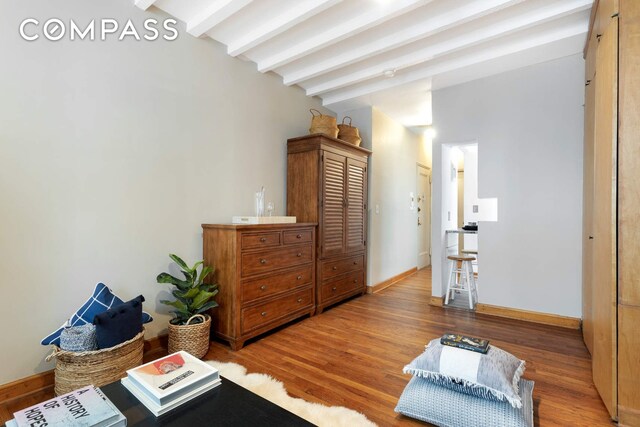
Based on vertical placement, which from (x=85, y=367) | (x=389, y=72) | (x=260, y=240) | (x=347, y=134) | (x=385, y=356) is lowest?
(x=385, y=356)

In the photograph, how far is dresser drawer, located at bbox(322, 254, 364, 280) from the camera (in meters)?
3.69

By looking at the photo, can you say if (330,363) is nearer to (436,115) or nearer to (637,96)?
Answer: (637,96)

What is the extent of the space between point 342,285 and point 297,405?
7.25ft

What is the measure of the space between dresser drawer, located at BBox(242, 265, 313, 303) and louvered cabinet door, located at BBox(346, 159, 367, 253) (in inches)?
36.5

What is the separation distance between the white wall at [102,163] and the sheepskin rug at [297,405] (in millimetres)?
971

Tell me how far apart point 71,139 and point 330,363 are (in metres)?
2.44

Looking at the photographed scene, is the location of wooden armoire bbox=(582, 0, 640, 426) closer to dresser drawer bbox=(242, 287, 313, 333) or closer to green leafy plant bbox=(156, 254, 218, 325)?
dresser drawer bbox=(242, 287, 313, 333)

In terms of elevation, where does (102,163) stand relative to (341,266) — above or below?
above

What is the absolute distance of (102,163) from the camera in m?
2.24

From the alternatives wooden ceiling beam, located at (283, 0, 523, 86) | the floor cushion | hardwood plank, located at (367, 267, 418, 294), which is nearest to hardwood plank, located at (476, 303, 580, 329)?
hardwood plank, located at (367, 267, 418, 294)

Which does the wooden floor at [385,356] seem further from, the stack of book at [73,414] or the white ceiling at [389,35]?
the white ceiling at [389,35]

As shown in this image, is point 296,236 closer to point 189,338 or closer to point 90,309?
point 189,338

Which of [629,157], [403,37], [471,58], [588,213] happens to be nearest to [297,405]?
[629,157]

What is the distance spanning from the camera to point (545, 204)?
327 centimetres
